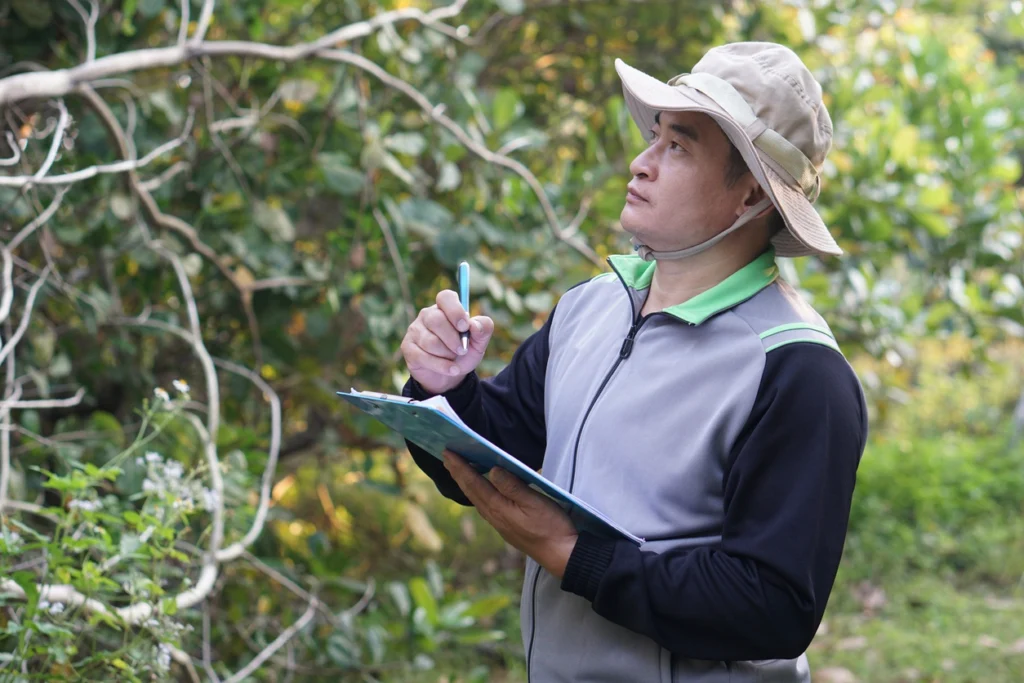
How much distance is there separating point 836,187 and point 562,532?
254 centimetres

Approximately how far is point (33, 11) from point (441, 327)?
1.68m

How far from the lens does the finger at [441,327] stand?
5.17 feet

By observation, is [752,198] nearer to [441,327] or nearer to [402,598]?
[441,327]

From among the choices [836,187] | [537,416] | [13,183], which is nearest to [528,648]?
[537,416]

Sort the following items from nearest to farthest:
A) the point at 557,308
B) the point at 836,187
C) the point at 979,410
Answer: the point at 557,308, the point at 836,187, the point at 979,410

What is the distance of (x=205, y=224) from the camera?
9.89 feet

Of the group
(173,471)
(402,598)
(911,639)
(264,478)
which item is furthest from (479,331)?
(911,639)

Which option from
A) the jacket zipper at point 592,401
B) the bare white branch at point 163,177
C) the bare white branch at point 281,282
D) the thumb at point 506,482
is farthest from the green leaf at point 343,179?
the thumb at point 506,482

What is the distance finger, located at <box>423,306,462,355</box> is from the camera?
158 centimetres

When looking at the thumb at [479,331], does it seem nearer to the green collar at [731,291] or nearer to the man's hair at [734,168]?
the green collar at [731,291]

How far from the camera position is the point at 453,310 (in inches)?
61.4

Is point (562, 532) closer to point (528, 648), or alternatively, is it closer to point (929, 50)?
point (528, 648)

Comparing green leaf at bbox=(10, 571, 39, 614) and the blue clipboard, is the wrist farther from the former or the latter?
green leaf at bbox=(10, 571, 39, 614)

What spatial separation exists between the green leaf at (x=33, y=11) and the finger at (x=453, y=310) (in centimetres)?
166
